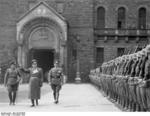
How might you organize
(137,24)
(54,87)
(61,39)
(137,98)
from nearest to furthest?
1. (137,98)
2. (54,87)
3. (61,39)
4. (137,24)

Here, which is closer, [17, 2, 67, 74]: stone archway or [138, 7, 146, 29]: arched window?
[17, 2, 67, 74]: stone archway

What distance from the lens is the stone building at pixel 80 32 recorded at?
43.5 m

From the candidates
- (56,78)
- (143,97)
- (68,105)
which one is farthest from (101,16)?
(143,97)

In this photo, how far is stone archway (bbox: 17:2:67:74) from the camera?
42.3 m

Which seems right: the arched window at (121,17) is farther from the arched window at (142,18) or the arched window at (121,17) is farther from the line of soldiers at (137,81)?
the line of soldiers at (137,81)

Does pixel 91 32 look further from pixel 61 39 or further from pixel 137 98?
pixel 137 98

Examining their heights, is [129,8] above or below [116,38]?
above

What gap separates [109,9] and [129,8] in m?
2.19

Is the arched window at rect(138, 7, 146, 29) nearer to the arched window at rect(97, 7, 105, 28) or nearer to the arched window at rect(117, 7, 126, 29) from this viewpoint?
the arched window at rect(117, 7, 126, 29)

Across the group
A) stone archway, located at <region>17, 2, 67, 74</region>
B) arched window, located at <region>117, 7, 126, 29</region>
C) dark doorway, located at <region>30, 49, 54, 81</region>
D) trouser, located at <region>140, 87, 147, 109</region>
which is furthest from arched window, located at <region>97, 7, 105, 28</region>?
trouser, located at <region>140, 87, 147, 109</region>

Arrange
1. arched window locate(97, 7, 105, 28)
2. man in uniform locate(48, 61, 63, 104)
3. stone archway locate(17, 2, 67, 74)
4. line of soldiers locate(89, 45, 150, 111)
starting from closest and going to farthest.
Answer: line of soldiers locate(89, 45, 150, 111), man in uniform locate(48, 61, 63, 104), stone archway locate(17, 2, 67, 74), arched window locate(97, 7, 105, 28)

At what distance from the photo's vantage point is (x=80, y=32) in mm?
45562

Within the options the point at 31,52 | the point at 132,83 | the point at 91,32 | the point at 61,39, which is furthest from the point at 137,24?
the point at 132,83

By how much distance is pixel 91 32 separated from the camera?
45375 millimetres
